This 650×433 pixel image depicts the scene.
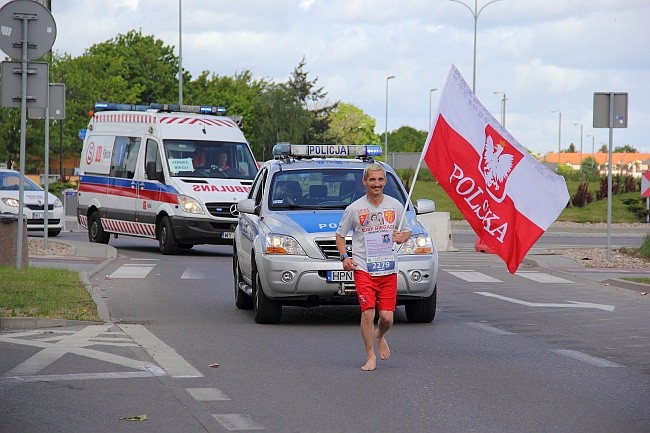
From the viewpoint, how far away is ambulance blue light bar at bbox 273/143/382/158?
54.0 feet

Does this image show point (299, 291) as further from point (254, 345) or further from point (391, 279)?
point (391, 279)

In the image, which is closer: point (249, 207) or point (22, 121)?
point (249, 207)

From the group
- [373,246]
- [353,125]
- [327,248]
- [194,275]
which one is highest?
[353,125]

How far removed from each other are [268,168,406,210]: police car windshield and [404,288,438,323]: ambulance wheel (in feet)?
4.43

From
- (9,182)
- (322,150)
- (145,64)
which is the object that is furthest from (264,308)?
(145,64)

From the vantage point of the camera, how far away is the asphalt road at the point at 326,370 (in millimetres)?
8484

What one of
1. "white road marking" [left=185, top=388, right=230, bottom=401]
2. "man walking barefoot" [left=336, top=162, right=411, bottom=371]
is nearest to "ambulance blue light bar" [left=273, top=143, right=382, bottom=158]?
"man walking barefoot" [left=336, top=162, right=411, bottom=371]

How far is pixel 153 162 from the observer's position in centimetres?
2717

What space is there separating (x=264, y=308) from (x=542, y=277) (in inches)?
377

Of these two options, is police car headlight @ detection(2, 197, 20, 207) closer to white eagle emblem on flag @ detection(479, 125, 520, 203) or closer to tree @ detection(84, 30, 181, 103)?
white eagle emblem on flag @ detection(479, 125, 520, 203)

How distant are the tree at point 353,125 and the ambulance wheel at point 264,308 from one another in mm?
136113

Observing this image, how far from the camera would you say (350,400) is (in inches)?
365

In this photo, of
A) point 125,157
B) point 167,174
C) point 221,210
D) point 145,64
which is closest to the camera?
point 221,210

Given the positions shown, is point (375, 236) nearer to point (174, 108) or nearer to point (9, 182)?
point (174, 108)
